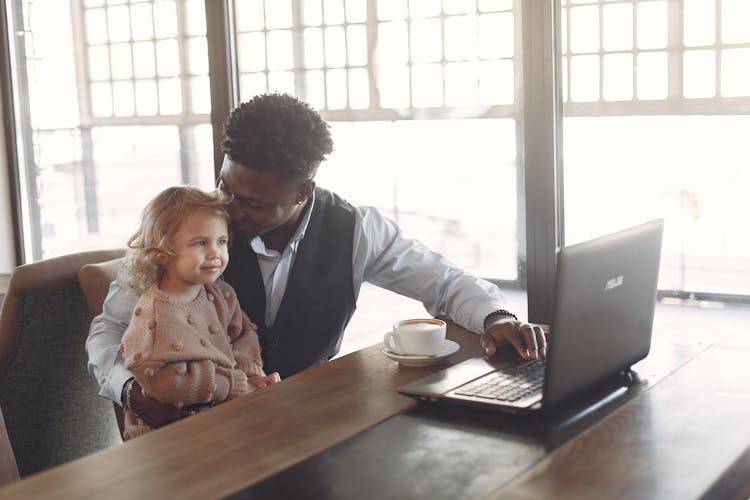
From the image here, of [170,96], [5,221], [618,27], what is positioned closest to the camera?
Result: [618,27]

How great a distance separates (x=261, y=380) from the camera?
1.99m

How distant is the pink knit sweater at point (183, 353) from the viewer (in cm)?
186

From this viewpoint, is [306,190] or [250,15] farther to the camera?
[250,15]

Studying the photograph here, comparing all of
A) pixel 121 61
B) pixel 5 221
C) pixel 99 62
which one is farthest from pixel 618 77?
pixel 5 221

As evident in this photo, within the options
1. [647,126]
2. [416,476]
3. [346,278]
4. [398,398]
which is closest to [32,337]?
[346,278]

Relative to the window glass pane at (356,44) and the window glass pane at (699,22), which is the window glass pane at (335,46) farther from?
the window glass pane at (699,22)

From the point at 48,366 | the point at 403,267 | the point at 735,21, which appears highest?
the point at 735,21

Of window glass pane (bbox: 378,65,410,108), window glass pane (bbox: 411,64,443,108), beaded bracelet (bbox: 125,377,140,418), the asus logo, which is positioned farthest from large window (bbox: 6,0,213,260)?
the asus logo

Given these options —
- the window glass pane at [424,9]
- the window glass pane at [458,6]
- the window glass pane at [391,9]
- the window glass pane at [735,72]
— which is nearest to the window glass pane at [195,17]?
the window glass pane at [391,9]

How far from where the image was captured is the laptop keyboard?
155cm

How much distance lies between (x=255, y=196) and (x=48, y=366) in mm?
754

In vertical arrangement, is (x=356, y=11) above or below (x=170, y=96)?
above

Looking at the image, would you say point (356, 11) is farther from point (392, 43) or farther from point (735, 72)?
point (735, 72)

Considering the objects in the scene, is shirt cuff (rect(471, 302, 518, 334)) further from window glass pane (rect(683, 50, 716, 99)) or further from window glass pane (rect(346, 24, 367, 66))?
window glass pane (rect(346, 24, 367, 66))
